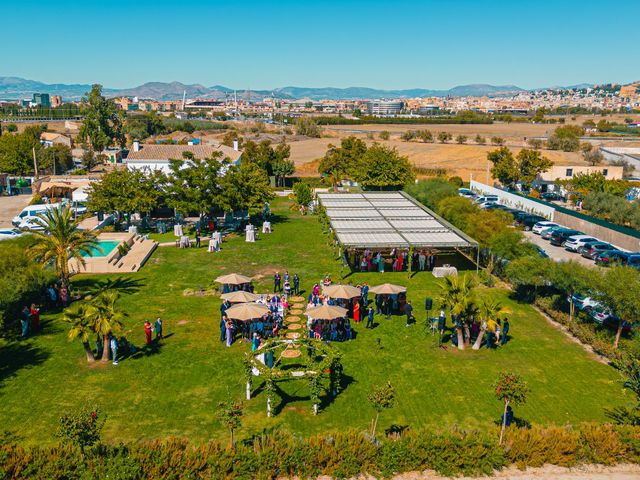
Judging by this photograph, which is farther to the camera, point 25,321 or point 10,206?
point 10,206

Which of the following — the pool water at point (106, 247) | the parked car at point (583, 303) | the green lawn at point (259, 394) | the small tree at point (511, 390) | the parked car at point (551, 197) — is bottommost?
the green lawn at point (259, 394)

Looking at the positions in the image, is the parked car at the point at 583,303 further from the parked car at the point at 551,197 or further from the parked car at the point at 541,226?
the parked car at the point at 551,197

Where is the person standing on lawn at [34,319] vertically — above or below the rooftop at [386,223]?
below

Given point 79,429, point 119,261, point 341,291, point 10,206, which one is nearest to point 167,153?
point 10,206

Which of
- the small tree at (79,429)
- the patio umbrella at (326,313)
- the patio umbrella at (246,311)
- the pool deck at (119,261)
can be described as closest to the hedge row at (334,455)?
the small tree at (79,429)

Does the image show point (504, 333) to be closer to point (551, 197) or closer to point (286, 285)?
point (286, 285)

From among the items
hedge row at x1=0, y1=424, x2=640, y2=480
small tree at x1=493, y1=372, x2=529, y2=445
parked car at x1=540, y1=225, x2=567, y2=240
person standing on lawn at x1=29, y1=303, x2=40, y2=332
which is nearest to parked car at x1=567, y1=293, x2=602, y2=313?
hedge row at x1=0, y1=424, x2=640, y2=480
